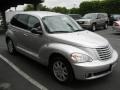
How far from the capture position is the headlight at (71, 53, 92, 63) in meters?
4.77

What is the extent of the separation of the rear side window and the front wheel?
2.02 metres

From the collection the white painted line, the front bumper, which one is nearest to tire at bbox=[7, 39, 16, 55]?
the white painted line

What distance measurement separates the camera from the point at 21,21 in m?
7.28

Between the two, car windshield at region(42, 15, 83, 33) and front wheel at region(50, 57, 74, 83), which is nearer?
front wheel at region(50, 57, 74, 83)

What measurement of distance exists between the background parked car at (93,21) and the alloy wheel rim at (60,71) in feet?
43.1

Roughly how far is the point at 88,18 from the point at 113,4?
13.4 m

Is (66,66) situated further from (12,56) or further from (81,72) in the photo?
(12,56)

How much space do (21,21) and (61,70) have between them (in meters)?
2.91

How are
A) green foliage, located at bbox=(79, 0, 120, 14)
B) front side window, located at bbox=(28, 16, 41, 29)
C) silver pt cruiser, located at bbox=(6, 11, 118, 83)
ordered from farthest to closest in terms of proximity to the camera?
1. green foliage, located at bbox=(79, 0, 120, 14)
2. front side window, located at bbox=(28, 16, 41, 29)
3. silver pt cruiser, located at bbox=(6, 11, 118, 83)

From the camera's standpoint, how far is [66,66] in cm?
499

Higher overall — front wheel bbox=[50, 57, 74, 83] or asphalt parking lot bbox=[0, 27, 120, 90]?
front wheel bbox=[50, 57, 74, 83]

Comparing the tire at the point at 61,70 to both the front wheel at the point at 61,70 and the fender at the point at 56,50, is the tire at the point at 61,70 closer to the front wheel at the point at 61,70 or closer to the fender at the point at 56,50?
the front wheel at the point at 61,70

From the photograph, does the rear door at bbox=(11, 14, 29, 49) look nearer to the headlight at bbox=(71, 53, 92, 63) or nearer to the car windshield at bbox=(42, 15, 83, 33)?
the car windshield at bbox=(42, 15, 83, 33)

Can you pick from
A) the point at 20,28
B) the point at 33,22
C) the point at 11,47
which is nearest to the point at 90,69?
the point at 33,22
